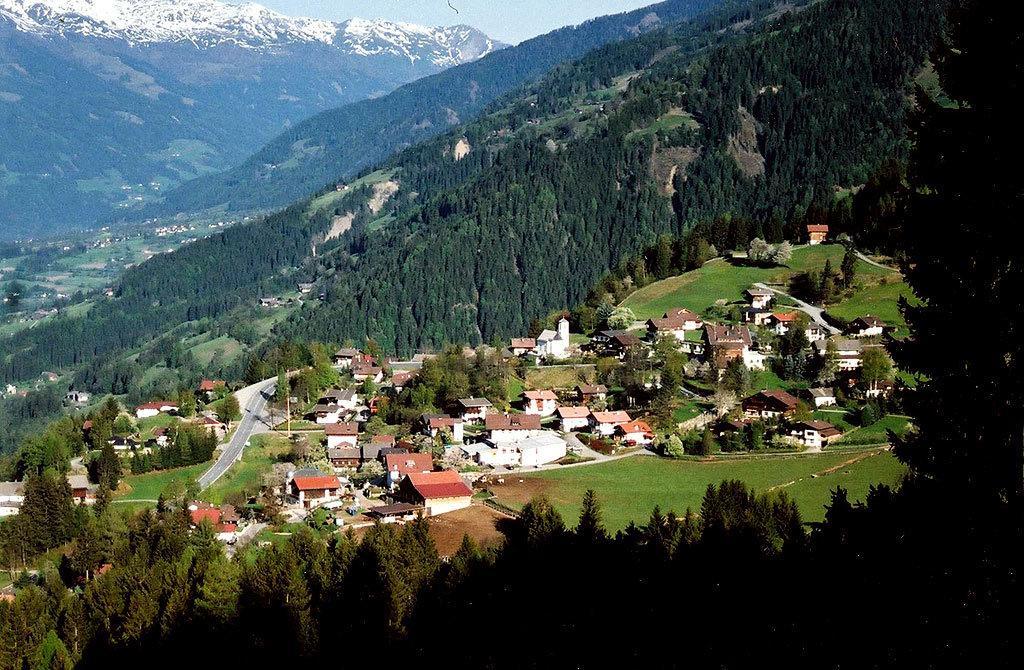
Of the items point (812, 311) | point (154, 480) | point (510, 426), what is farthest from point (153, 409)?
point (812, 311)

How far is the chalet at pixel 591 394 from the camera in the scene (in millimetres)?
79688

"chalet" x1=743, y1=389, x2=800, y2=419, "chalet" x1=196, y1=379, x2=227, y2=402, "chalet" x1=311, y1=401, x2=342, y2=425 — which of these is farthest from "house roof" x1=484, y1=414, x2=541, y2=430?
"chalet" x1=196, y1=379, x2=227, y2=402

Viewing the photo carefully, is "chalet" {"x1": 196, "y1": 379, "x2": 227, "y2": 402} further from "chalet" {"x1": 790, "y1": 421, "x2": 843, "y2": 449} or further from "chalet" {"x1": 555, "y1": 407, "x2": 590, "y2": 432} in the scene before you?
"chalet" {"x1": 790, "y1": 421, "x2": 843, "y2": 449}

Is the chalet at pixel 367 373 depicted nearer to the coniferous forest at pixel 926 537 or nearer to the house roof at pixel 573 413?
the house roof at pixel 573 413

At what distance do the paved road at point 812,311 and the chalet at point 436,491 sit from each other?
39.9m

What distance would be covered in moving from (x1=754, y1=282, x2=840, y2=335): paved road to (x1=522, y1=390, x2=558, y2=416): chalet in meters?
25.2

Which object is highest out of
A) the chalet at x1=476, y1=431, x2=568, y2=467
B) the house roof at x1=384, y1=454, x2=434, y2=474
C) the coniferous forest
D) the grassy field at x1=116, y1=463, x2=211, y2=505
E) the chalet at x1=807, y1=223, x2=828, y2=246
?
the coniferous forest

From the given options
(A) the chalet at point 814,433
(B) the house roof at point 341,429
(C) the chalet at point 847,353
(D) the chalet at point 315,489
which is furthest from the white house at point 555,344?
(D) the chalet at point 315,489

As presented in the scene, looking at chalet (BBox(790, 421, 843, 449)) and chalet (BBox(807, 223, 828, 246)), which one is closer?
chalet (BBox(790, 421, 843, 449))

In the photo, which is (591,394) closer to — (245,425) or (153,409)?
(245,425)

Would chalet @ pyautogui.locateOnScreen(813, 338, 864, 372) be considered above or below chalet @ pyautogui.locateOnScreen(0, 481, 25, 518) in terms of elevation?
below

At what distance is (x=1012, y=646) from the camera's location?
32.5ft

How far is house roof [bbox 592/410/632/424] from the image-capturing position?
7312 centimetres

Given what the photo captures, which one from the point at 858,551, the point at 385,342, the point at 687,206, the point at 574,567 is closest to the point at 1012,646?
the point at 858,551
